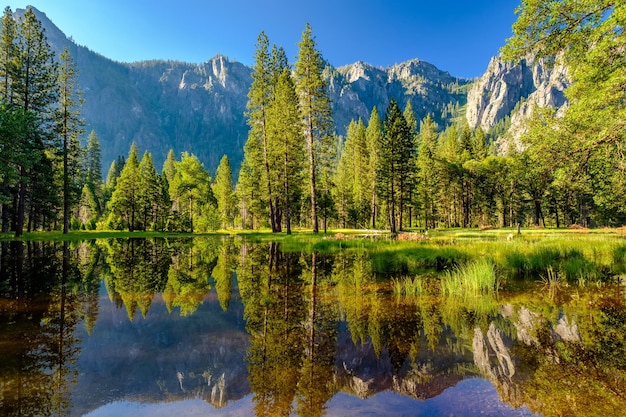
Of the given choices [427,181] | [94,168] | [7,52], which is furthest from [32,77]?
[94,168]

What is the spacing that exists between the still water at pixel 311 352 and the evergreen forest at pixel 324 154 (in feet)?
26.4

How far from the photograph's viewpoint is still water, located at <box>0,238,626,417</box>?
3668mm

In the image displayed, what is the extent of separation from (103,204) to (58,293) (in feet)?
296

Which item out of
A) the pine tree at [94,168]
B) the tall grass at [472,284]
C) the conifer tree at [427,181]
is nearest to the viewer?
the tall grass at [472,284]

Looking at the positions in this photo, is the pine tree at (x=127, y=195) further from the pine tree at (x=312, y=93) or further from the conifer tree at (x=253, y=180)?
the pine tree at (x=312, y=93)

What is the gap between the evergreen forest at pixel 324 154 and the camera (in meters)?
13.2

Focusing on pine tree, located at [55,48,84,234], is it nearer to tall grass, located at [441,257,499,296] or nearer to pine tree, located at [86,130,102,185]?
tall grass, located at [441,257,499,296]

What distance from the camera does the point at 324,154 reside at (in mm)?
36031

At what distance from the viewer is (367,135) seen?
73.9m

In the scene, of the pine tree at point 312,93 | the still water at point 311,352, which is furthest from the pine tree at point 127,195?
the still water at point 311,352

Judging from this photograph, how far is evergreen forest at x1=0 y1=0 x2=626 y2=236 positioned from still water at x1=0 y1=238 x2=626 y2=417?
8.04m

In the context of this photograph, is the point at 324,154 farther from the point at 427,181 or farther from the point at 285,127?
the point at 427,181

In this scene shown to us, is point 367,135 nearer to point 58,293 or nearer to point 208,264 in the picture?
point 208,264

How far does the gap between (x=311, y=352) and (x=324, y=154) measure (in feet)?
105
